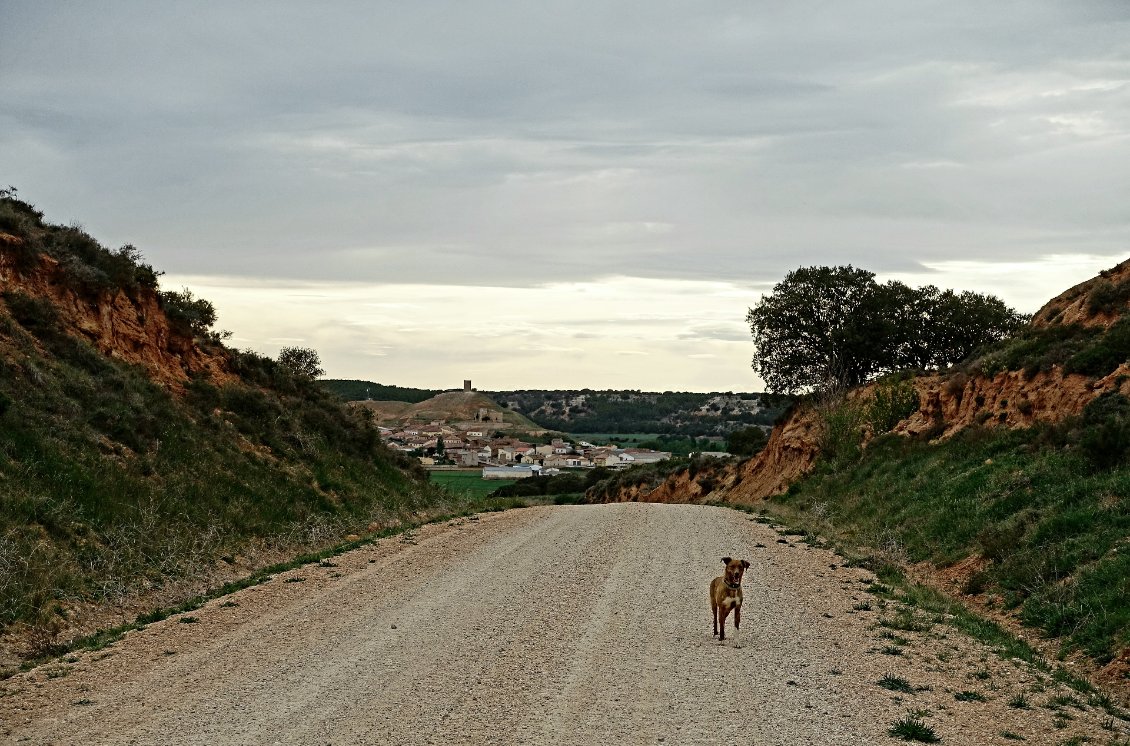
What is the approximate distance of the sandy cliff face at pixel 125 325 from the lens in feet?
74.6

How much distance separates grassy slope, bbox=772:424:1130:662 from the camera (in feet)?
39.3

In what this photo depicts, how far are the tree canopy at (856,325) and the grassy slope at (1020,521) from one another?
21.9 metres

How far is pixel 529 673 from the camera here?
928 cm

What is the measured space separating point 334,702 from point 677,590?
6598mm

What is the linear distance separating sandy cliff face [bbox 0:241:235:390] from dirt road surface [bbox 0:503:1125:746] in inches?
465

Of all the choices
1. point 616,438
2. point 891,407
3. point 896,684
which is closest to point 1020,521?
point 896,684

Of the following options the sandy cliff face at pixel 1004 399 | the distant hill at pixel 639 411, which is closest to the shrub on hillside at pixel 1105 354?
the sandy cliff face at pixel 1004 399

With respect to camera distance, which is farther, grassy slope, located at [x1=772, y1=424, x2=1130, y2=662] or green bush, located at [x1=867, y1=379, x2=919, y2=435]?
green bush, located at [x1=867, y1=379, x2=919, y2=435]

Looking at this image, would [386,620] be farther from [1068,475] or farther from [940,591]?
[1068,475]

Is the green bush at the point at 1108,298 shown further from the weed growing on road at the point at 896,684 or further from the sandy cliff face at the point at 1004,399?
the weed growing on road at the point at 896,684

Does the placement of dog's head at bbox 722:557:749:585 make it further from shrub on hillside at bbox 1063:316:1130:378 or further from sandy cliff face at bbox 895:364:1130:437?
shrub on hillside at bbox 1063:316:1130:378

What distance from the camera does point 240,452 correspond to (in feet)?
76.3

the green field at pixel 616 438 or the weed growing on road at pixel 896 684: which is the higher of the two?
the green field at pixel 616 438

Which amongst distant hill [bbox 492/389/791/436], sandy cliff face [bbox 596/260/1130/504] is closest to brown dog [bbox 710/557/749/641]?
sandy cliff face [bbox 596/260/1130/504]
